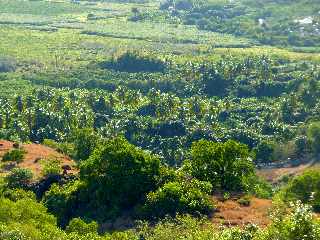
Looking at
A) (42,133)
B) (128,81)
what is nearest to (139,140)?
(42,133)

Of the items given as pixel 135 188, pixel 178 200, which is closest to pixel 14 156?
pixel 135 188

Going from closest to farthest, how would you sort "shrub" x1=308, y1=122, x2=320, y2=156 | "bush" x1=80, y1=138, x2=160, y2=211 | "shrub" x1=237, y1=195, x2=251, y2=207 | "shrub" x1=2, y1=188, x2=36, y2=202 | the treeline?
1. the treeline
2. "shrub" x1=237, y1=195, x2=251, y2=207
3. "bush" x1=80, y1=138, x2=160, y2=211
4. "shrub" x1=2, y1=188, x2=36, y2=202
5. "shrub" x1=308, y1=122, x2=320, y2=156

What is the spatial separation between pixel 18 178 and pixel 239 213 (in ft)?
88.9

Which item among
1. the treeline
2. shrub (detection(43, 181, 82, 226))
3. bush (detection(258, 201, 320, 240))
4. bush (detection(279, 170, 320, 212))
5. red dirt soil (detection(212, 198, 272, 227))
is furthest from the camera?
shrub (detection(43, 181, 82, 226))

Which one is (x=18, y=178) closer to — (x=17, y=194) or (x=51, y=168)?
(x=51, y=168)

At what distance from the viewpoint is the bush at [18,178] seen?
7912 cm

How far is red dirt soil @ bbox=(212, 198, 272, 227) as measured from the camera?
220 feet

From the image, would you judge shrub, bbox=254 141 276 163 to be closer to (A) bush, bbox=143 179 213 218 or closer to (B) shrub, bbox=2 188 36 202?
(A) bush, bbox=143 179 213 218

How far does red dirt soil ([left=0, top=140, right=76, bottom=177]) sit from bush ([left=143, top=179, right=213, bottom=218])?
18.7 m

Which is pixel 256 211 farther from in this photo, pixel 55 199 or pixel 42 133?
pixel 42 133

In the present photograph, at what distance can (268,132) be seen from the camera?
144875 mm

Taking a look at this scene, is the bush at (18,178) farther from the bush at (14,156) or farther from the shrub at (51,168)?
the bush at (14,156)

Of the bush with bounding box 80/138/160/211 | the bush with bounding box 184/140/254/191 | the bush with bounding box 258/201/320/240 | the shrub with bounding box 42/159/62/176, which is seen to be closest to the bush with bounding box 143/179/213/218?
the bush with bounding box 80/138/160/211

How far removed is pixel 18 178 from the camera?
261 feet
